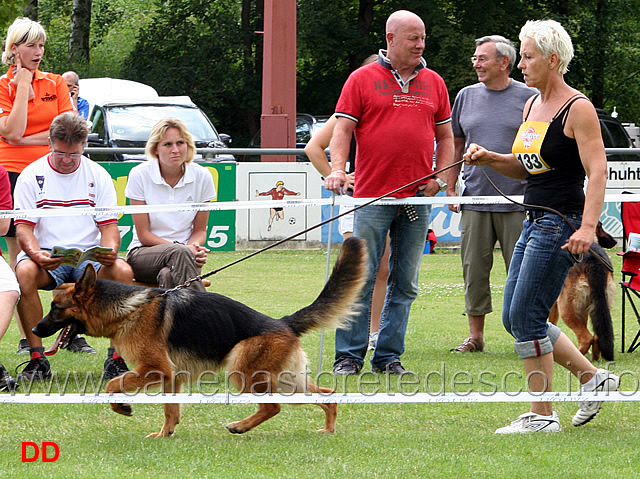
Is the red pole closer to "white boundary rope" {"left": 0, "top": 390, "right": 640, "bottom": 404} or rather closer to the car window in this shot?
the car window

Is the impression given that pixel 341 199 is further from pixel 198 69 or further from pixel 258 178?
pixel 198 69

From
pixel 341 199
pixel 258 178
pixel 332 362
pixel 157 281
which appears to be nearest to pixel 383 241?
pixel 341 199

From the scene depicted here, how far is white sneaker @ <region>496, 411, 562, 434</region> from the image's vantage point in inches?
183

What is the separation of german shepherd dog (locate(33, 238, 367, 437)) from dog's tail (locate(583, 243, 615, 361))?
2.57 m

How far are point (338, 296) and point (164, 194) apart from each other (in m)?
2.00

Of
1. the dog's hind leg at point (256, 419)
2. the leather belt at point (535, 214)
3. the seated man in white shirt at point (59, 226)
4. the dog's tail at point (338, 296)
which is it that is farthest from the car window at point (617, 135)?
the dog's hind leg at point (256, 419)

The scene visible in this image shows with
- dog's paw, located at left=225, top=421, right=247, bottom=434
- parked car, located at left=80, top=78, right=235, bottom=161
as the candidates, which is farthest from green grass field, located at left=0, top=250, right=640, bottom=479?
parked car, located at left=80, top=78, right=235, bottom=161

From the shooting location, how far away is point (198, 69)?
2916 cm

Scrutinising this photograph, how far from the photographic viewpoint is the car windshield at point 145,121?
53.4 feet

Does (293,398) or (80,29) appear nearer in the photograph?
(293,398)

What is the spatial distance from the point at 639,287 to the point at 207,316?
376cm

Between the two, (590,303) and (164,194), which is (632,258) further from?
(164,194)

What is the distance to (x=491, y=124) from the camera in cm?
706

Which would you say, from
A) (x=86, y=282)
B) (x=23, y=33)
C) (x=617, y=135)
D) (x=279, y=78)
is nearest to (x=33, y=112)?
(x=23, y=33)
